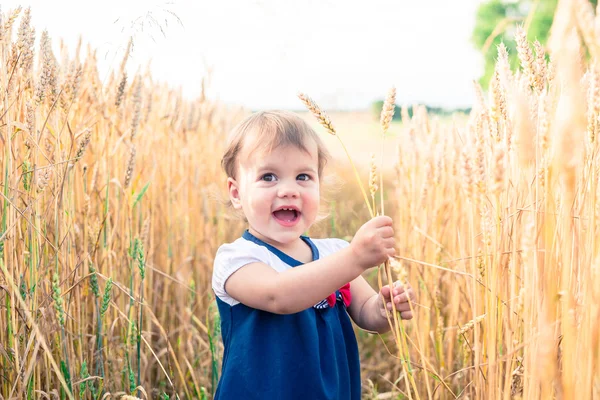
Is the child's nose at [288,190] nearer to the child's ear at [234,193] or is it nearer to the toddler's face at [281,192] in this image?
the toddler's face at [281,192]

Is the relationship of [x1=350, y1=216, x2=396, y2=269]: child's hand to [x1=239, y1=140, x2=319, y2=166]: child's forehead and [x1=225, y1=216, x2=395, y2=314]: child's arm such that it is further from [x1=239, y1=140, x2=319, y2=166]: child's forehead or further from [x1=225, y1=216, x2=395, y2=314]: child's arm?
[x1=239, y1=140, x2=319, y2=166]: child's forehead

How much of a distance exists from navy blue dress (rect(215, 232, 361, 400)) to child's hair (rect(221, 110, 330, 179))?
23cm

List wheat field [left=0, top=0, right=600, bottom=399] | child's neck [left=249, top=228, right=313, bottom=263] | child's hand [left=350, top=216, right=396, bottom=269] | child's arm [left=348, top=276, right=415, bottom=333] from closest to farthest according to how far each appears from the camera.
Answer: wheat field [left=0, top=0, right=600, bottom=399], child's hand [left=350, top=216, right=396, bottom=269], child's arm [left=348, top=276, right=415, bottom=333], child's neck [left=249, top=228, right=313, bottom=263]

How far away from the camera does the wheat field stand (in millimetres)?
828

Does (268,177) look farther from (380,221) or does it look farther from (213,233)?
(213,233)

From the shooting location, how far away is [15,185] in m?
1.38

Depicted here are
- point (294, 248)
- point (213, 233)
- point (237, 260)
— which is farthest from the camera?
point (213, 233)

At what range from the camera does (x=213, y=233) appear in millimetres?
2877

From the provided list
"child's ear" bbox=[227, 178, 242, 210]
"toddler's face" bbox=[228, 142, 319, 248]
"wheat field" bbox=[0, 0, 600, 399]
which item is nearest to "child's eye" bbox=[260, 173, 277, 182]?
"toddler's face" bbox=[228, 142, 319, 248]

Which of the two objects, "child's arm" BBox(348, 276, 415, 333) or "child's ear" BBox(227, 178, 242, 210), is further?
"child's ear" BBox(227, 178, 242, 210)

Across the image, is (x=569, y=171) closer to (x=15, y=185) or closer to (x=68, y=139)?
(x=15, y=185)

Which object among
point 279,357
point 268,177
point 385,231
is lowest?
point 279,357

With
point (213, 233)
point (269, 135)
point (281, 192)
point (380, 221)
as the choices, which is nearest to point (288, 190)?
point (281, 192)

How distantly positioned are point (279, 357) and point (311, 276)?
253mm
